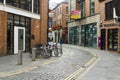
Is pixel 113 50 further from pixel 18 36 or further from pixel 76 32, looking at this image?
pixel 76 32

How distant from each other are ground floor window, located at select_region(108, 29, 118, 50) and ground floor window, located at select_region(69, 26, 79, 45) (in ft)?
66.0

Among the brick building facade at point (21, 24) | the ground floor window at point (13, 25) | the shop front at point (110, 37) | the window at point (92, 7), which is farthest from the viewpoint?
the window at point (92, 7)

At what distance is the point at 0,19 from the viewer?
25641 mm

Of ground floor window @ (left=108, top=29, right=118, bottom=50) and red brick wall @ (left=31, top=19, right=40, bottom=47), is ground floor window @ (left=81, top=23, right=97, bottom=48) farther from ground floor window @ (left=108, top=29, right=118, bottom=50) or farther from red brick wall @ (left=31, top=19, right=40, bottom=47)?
red brick wall @ (left=31, top=19, right=40, bottom=47)

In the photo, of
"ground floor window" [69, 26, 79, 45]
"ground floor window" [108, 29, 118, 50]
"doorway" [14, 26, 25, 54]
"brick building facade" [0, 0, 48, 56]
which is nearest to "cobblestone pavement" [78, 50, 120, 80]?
"brick building facade" [0, 0, 48, 56]

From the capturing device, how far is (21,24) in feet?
100.0

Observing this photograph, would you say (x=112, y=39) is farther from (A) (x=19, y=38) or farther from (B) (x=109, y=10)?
(A) (x=19, y=38)

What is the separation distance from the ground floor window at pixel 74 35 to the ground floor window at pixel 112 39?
20.1 meters

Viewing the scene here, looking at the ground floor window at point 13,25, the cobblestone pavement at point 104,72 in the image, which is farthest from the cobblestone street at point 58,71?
the ground floor window at point 13,25

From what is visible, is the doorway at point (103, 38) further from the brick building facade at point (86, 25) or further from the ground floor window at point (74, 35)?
the ground floor window at point (74, 35)

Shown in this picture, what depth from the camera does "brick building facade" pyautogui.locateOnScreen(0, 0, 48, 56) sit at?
26.4 metres

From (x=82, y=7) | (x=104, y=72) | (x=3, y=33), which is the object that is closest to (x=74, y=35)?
(x=82, y=7)

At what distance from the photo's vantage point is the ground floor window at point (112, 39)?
119 ft

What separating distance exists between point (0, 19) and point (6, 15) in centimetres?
123
